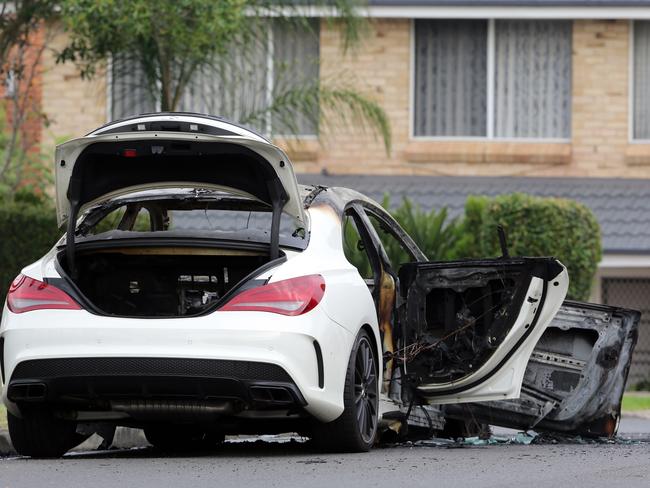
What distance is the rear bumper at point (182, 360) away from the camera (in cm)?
768

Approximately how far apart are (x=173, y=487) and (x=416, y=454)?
6.88ft

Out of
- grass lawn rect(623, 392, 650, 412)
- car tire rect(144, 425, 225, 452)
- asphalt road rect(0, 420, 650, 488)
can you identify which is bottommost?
grass lawn rect(623, 392, 650, 412)

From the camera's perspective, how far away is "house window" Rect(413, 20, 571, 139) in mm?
23172

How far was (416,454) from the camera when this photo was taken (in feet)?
28.0

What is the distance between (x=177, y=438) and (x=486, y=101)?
47.8 feet

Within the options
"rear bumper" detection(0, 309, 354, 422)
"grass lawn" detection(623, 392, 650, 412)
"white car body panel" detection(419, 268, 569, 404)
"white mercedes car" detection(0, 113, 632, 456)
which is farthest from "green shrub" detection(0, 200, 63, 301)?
"rear bumper" detection(0, 309, 354, 422)

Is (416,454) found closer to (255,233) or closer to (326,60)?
(255,233)

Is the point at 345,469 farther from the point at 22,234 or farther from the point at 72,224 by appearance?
the point at 22,234

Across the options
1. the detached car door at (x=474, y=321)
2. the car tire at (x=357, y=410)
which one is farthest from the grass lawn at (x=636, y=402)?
the car tire at (x=357, y=410)

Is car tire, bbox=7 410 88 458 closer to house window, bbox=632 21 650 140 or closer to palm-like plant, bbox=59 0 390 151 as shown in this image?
palm-like plant, bbox=59 0 390 151

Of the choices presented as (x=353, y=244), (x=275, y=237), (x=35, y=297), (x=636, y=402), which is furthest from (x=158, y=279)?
(x=636, y=402)

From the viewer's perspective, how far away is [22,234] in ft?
59.5

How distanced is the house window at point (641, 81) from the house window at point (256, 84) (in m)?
4.80

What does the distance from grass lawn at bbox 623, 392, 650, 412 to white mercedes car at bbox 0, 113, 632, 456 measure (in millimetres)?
7502
